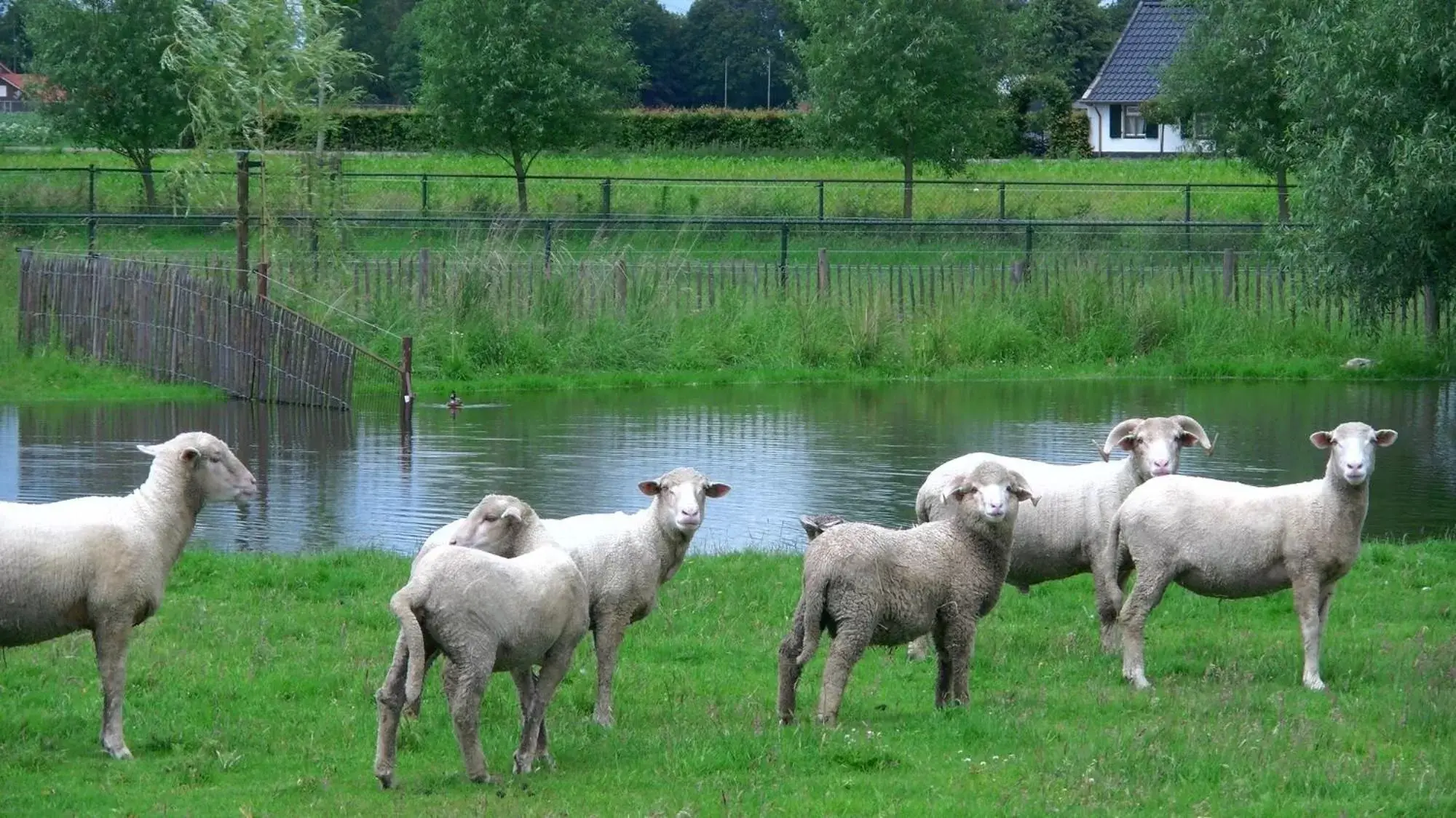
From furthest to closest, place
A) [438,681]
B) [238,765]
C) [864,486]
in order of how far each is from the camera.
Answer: [864,486], [438,681], [238,765]

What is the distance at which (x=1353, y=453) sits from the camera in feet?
32.0

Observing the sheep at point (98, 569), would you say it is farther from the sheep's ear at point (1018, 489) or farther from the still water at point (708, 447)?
the still water at point (708, 447)

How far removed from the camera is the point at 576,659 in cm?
1027

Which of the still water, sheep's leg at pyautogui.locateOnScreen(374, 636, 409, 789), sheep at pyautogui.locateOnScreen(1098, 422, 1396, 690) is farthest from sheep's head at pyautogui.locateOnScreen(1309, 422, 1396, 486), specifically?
the still water

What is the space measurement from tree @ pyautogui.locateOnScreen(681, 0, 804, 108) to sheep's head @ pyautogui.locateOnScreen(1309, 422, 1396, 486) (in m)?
103

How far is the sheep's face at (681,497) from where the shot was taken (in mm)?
8961

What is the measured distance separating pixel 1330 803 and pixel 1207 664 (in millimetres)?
2706

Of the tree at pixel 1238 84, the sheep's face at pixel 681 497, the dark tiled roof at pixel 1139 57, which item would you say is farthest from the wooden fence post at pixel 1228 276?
the dark tiled roof at pixel 1139 57

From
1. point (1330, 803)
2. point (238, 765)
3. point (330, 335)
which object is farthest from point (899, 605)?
point (330, 335)

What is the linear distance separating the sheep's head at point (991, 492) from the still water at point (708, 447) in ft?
16.8

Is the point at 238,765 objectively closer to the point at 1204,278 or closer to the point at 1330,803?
the point at 1330,803

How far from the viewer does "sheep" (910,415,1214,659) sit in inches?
429

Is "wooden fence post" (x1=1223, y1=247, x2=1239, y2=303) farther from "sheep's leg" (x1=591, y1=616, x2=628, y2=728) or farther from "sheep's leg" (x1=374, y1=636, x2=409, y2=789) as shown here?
"sheep's leg" (x1=374, y1=636, x2=409, y2=789)

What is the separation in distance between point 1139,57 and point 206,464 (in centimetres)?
7075
